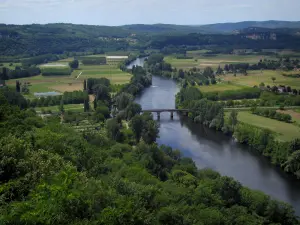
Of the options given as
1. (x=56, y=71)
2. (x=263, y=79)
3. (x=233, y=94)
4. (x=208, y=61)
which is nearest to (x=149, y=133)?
(x=233, y=94)

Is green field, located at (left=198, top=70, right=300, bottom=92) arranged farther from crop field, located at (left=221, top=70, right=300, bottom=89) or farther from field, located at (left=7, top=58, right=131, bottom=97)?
field, located at (left=7, top=58, right=131, bottom=97)

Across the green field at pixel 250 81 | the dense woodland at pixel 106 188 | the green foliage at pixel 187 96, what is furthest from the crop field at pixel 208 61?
the dense woodland at pixel 106 188

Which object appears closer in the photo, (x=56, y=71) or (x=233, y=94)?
(x=233, y=94)

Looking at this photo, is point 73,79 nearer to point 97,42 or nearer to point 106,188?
point 106,188

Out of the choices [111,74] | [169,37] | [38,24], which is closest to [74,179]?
[111,74]

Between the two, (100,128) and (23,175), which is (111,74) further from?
(23,175)

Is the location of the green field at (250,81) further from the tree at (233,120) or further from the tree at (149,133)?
the tree at (149,133)
